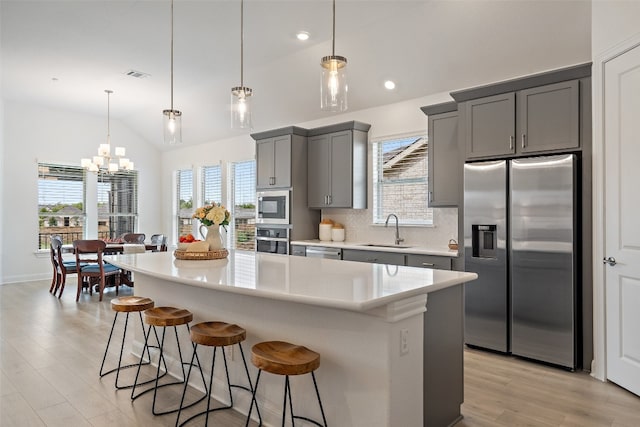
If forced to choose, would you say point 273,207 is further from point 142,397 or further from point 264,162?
point 142,397

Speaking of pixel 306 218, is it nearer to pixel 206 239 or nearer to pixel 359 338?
pixel 206 239

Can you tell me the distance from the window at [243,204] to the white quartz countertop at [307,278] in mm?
4312

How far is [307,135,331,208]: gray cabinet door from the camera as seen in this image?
5906 mm

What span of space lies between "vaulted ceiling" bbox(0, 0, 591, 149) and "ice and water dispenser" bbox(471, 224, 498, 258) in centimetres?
172

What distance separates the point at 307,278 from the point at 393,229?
3.39 meters

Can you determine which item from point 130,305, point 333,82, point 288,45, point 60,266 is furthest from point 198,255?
point 60,266

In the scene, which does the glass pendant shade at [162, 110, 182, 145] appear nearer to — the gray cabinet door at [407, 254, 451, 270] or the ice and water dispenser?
the gray cabinet door at [407, 254, 451, 270]

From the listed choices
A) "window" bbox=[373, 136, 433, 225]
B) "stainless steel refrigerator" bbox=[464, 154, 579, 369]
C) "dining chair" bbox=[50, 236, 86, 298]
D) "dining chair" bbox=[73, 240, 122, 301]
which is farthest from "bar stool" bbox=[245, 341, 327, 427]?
"dining chair" bbox=[50, 236, 86, 298]

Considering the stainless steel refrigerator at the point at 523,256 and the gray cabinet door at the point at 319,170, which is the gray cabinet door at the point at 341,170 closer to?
the gray cabinet door at the point at 319,170

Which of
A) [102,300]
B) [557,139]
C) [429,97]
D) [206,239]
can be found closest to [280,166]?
[429,97]

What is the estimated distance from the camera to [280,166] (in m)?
6.14

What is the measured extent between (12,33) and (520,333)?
20.3 feet

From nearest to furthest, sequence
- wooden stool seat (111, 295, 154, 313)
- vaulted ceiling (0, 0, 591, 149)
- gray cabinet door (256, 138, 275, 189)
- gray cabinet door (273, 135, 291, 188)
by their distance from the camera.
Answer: wooden stool seat (111, 295, 154, 313) < vaulted ceiling (0, 0, 591, 149) < gray cabinet door (273, 135, 291, 188) < gray cabinet door (256, 138, 275, 189)

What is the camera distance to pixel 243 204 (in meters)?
7.84
